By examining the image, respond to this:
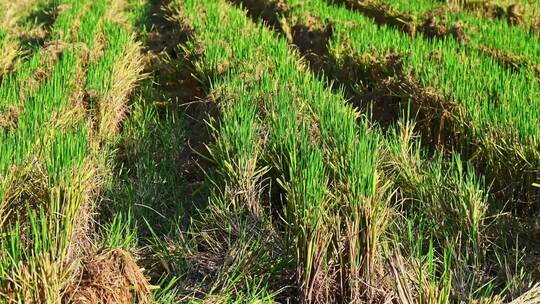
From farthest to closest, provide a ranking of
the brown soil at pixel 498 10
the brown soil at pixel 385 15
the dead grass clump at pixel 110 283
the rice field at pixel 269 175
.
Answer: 1. the brown soil at pixel 498 10
2. the brown soil at pixel 385 15
3. the rice field at pixel 269 175
4. the dead grass clump at pixel 110 283

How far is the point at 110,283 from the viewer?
66.1 inches

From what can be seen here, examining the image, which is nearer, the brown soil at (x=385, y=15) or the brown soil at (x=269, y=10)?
the brown soil at (x=385, y=15)

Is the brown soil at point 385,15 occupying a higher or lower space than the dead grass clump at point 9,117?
higher

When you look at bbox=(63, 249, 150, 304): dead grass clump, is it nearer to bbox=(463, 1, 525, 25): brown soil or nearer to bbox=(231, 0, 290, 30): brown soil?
bbox=(231, 0, 290, 30): brown soil

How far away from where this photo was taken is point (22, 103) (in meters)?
3.05

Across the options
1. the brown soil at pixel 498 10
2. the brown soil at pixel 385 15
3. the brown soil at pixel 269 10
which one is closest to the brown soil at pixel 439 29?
the brown soil at pixel 385 15

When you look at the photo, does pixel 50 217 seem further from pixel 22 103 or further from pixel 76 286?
pixel 22 103

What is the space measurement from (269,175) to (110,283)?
3.29 feet

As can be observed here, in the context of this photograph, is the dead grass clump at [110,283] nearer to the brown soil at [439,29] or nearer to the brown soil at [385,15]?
the brown soil at [439,29]

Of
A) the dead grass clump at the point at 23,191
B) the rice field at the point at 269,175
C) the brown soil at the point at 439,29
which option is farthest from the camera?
the brown soil at the point at 439,29

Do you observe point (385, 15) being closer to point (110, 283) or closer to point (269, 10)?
point (269, 10)

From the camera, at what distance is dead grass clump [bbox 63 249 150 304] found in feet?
5.35

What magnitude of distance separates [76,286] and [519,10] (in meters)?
5.36

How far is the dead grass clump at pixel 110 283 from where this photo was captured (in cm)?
163
